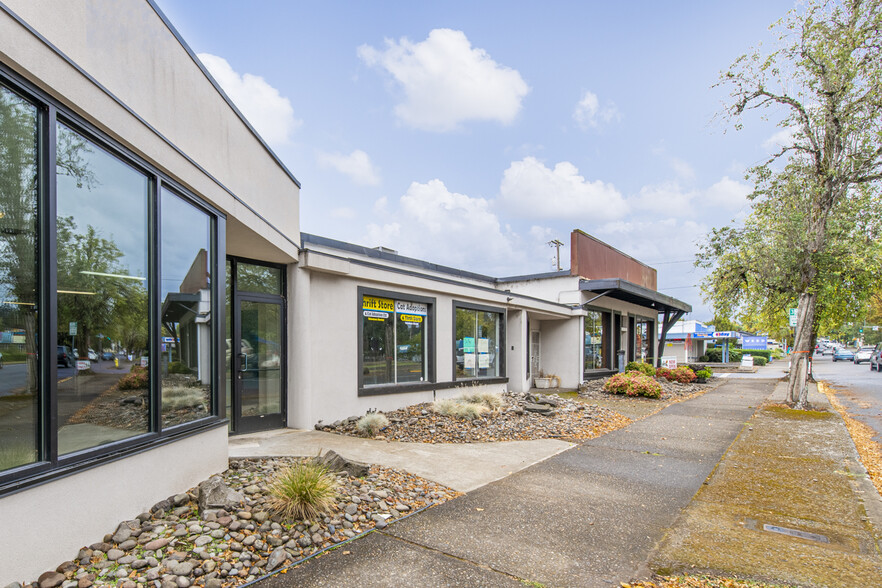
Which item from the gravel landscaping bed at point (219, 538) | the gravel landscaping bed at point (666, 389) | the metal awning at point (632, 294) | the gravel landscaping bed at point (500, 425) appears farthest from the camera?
the metal awning at point (632, 294)

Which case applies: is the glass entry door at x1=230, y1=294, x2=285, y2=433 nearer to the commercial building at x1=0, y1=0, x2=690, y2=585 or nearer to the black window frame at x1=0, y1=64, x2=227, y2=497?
the commercial building at x1=0, y1=0, x2=690, y2=585

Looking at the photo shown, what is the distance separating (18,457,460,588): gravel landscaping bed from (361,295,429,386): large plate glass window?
4504 mm

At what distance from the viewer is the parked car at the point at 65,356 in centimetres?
330

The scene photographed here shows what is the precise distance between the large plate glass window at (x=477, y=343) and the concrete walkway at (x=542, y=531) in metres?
5.24

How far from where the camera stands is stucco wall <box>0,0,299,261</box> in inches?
121

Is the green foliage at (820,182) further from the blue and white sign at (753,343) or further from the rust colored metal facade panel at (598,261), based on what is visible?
the blue and white sign at (753,343)

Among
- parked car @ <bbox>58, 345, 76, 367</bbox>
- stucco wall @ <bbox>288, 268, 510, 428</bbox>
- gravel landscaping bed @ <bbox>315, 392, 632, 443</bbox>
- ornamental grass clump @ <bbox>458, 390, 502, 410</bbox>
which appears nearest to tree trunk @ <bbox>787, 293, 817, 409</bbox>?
gravel landscaping bed @ <bbox>315, 392, 632, 443</bbox>

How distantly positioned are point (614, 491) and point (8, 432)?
5.51m

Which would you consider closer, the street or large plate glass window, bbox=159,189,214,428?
large plate glass window, bbox=159,189,214,428

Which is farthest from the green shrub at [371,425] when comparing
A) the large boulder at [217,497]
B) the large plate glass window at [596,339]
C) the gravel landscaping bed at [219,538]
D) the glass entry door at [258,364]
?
the large plate glass window at [596,339]

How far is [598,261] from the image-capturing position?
64.4 feet

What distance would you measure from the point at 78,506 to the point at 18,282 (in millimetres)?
1543

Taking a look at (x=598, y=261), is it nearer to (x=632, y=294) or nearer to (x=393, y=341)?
(x=632, y=294)

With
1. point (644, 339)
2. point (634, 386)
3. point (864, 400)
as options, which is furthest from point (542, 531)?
point (644, 339)
